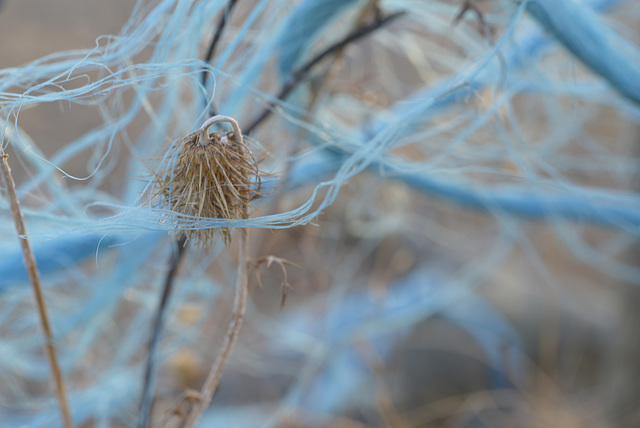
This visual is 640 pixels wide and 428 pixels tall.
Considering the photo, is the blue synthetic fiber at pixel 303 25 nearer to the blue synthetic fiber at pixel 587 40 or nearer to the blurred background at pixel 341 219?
the blurred background at pixel 341 219

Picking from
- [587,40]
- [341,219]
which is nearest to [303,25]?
[587,40]

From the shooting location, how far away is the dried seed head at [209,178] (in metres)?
0.23

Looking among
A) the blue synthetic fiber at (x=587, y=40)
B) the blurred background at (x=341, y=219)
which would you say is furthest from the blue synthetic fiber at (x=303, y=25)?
the blue synthetic fiber at (x=587, y=40)

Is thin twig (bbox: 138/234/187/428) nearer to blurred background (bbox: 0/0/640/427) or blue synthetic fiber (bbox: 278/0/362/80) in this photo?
blurred background (bbox: 0/0/640/427)

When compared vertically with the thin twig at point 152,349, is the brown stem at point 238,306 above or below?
above

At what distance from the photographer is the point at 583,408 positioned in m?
1.19

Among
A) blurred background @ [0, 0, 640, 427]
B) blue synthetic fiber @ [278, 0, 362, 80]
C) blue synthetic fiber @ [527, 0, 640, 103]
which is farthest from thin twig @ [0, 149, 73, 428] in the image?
blue synthetic fiber @ [527, 0, 640, 103]

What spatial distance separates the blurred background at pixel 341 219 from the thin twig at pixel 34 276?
0.01 meters

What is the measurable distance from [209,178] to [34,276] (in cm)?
12

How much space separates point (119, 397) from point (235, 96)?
15.5 inches

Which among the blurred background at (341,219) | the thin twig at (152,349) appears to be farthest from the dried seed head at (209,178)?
the thin twig at (152,349)

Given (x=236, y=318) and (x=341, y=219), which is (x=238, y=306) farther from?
(x=341, y=219)

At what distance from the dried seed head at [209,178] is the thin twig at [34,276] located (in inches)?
2.7

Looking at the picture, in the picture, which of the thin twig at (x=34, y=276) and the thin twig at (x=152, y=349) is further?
the thin twig at (x=152, y=349)
